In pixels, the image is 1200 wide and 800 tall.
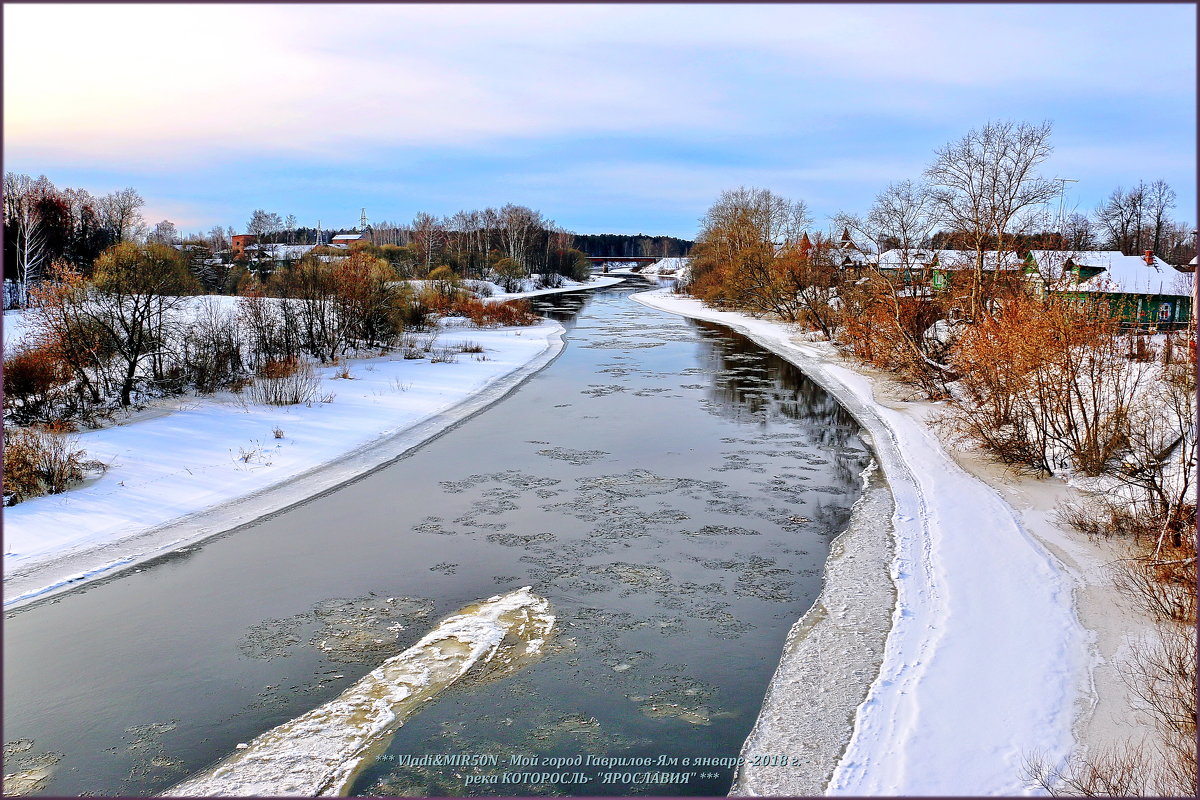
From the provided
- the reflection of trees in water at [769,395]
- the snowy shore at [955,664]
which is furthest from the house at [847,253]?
the snowy shore at [955,664]

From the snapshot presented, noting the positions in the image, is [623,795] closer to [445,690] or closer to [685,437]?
[445,690]

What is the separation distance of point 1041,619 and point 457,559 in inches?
222

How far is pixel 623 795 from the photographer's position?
4.75 metres

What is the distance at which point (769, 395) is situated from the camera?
19.2m

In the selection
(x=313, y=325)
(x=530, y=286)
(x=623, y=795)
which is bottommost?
(x=623, y=795)

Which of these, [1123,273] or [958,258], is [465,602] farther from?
[1123,273]

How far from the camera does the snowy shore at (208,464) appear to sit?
27.8 ft

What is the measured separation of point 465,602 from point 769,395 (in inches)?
520

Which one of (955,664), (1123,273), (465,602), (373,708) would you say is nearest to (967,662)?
(955,664)

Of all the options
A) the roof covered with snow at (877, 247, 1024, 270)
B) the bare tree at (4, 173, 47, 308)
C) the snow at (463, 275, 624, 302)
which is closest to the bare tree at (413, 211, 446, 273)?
the snow at (463, 275, 624, 302)

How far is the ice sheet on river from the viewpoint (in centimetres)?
482

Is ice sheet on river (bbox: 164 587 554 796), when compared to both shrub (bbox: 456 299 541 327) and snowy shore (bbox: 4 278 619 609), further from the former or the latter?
shrub (bbox: 456 299 541 327)

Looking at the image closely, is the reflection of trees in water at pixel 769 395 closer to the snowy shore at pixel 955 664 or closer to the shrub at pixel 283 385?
the snowy shore at pixel 955 664

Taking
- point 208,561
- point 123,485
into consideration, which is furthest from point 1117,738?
point 123,485
